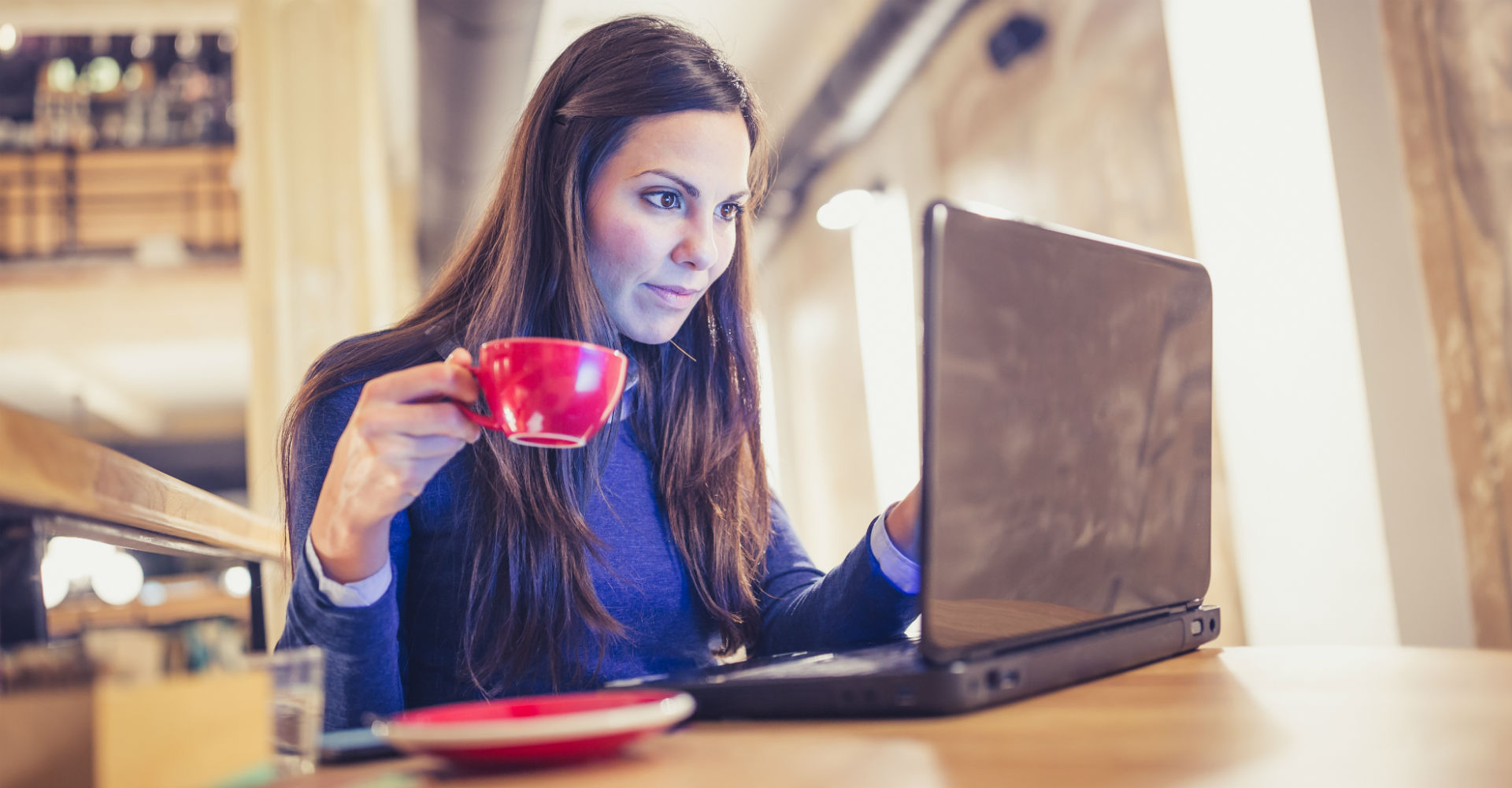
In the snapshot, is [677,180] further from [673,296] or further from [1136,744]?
[1136,744]

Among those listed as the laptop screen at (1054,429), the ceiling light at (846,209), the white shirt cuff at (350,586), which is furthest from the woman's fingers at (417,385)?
the ceiling light at (846,209)

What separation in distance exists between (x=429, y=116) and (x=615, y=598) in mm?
3288

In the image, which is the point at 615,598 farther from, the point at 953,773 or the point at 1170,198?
the point at 1170,198

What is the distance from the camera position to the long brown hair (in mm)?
1016

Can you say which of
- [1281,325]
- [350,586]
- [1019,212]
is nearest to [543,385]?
[350,586]

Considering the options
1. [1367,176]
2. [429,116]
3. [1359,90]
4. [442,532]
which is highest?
[429,116]

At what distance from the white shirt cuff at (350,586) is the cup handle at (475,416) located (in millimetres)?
161

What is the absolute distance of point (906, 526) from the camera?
0.95 meters

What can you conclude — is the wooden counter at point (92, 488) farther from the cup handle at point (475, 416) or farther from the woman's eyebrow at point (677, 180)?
the woman's eyebrow at point (677, 180)

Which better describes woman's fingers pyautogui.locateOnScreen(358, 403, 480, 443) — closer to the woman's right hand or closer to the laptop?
the woman's right hand

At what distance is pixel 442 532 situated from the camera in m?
1.04

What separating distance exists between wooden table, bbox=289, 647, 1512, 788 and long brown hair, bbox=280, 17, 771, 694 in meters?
0.42

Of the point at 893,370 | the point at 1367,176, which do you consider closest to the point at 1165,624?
the point at 1367,176

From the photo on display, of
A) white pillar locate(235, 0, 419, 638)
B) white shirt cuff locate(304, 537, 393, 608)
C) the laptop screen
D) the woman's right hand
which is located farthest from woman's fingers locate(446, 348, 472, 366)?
white pillar locate(235, 0, 419, 638)
